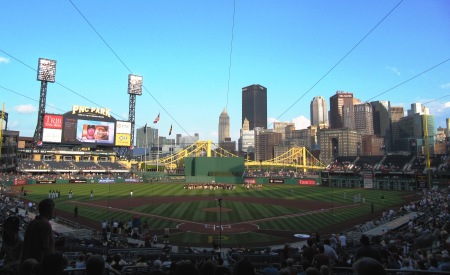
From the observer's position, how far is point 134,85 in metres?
114

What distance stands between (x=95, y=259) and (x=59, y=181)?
7899 cm

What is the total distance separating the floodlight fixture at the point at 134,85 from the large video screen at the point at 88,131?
20410 millimetres

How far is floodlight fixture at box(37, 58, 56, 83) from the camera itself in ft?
313

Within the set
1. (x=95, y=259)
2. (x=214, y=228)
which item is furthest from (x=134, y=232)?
(x=95, y=259)

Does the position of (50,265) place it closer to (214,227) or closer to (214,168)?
(214,227)

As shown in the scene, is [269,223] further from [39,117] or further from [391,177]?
[39,117]

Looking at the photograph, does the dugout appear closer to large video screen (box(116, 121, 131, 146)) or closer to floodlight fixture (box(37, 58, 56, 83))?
large video screen (box(116, 121, 131, 146))

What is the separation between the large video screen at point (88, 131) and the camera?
3548 inches

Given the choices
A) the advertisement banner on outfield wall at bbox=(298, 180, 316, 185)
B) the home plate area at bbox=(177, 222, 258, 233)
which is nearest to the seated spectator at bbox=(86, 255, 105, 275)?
the home plate area at bbox=(177, 222, 258, 233)

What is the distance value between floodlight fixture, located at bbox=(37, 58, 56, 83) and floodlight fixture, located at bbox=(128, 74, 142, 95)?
945 inches

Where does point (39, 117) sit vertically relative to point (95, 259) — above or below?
above

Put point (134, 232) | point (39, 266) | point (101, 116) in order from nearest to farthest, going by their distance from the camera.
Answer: point (39, 266), point (134, 232), point (101, 116)

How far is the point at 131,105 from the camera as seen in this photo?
371 ft

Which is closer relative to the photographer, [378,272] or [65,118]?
[378,272]
